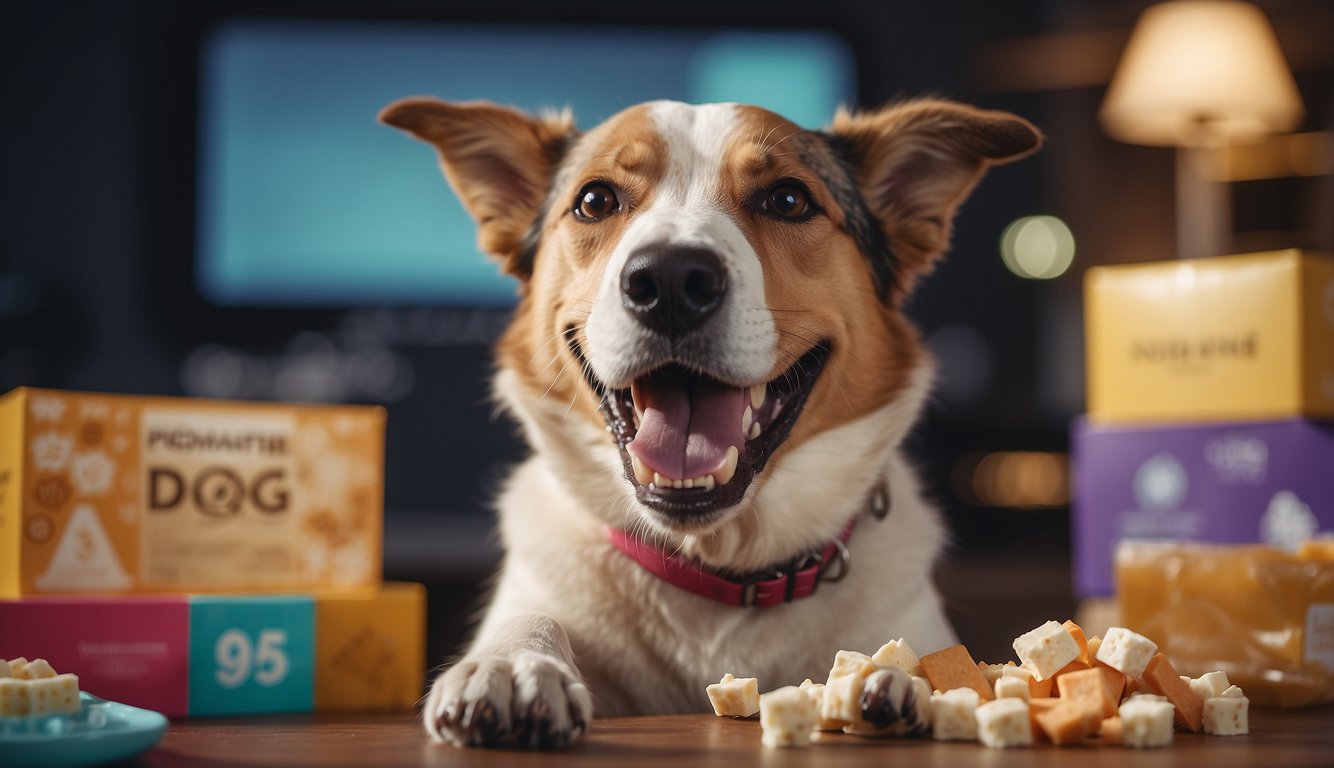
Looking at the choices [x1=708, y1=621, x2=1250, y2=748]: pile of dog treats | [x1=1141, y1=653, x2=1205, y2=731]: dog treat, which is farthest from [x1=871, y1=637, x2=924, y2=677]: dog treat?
[x1=1141, y1=653, x2=1205, y2=731]: dog treat

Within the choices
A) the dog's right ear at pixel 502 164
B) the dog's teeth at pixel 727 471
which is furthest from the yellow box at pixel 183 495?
the dog's teeth at pixel 727 471

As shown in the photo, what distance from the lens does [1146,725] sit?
1.07m

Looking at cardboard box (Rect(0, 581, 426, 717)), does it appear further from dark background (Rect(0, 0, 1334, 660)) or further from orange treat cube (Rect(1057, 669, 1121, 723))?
dark background (Rect(0, 0, 1334, 660))

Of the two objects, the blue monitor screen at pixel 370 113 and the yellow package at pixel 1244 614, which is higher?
the blue monitor screen at pixel 370 113

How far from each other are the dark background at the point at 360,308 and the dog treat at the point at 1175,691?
7.97ft

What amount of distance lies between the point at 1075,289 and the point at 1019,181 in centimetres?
43

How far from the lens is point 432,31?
3.83 meters

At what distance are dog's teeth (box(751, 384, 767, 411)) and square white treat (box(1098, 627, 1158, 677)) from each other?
479 mm

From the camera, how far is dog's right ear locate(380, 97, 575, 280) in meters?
1.78

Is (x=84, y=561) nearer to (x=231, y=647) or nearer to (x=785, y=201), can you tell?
(x=231, y=647)

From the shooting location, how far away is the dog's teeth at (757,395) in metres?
1.47

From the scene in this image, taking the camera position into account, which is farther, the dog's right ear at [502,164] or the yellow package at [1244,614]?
the dog's right ear at [502,164]

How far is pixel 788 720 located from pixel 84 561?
0.95 m

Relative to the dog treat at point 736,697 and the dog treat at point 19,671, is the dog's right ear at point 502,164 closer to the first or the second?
the dog treat at point 736,697
